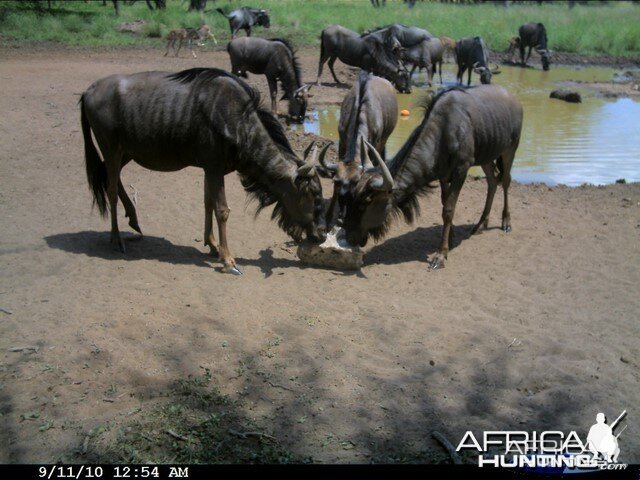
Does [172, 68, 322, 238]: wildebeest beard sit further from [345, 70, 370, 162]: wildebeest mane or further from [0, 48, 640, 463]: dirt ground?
[345, 70, 370, 162]: wildebeest mane

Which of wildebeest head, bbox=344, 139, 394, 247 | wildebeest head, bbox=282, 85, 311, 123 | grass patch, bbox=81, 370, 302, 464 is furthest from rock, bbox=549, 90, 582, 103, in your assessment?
grass patch, bbox=81, 370, 302, 464

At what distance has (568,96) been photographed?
18.5m

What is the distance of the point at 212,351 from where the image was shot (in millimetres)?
4941

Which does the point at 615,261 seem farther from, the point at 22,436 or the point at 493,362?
the point at 22,436

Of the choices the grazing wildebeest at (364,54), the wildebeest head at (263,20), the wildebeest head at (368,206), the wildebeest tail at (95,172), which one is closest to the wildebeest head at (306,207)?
the wildebeest head at (368,206)

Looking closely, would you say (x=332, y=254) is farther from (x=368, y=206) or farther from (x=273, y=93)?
(x=273, y=93)

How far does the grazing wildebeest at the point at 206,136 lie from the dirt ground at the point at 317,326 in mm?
683

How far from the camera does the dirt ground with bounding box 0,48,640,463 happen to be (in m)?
4.21

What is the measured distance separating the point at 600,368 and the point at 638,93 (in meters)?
18.7

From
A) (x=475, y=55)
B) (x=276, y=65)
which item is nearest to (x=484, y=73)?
(x=475, y=55)

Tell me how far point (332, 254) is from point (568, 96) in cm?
1405

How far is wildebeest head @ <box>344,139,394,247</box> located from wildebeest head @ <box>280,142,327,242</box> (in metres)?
0.37

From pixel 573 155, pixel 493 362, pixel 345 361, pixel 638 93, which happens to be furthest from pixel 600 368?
pixel 638 93

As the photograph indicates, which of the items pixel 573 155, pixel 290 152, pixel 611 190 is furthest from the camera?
pixel 573 155
